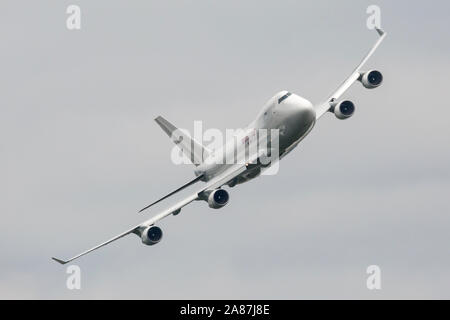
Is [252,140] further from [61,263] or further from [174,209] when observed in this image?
[61,263]

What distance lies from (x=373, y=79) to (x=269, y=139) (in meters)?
12.1

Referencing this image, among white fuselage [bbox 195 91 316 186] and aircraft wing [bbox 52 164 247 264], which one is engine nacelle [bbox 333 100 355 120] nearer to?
white fuselage [bbox 195 91 316 186]

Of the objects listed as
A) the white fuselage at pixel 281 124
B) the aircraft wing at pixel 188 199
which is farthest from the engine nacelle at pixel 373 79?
the aircraft wing at pixel 188 199

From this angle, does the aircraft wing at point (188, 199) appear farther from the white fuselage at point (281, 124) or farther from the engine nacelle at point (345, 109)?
the engine nacelle at point (345, 109)

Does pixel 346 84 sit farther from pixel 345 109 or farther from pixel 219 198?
pixel 219 198

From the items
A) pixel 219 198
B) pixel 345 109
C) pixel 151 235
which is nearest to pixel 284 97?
pixel 345 109

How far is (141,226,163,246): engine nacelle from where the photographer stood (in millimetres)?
120125

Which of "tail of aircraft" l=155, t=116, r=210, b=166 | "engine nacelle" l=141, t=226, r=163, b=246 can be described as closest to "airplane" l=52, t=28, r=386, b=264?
Answer: "engine nacelle" l=141, t=226, r=163, b=246

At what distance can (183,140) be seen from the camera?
13700 cm

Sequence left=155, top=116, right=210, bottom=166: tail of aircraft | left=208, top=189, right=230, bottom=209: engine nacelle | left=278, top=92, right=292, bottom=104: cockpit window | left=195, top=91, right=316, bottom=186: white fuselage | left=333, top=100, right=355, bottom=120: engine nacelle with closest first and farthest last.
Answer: left=195, top=91, right=316, bottom=186: white fuselage, left=208, top=189, right=230, bottom=209: engine nacelle, left=278, top=92, right=292, bottom=104: cockpit window, left=333, top=100, right=355, bottom=120: engine nacelle, left=155, top=116, right=210, bottom=166: tail of aircraft

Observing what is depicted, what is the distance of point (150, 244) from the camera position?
393ft

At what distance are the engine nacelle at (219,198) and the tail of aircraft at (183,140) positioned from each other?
20290 mm

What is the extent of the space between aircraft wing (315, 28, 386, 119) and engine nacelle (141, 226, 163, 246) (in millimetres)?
18472

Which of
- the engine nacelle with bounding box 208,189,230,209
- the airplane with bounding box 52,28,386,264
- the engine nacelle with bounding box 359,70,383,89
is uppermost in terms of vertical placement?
the engine nacelle with bounding box 359,70,383,89
